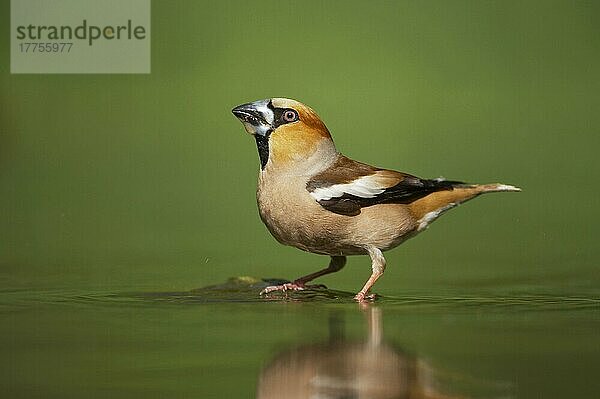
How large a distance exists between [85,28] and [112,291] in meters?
6.44

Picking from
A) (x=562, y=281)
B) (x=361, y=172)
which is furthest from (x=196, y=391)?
(x=562, y=281)

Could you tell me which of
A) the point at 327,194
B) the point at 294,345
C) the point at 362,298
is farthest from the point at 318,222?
the point at 294,345

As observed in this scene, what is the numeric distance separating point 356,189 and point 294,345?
1.48m

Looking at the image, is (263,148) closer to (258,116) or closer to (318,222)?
(258,116)

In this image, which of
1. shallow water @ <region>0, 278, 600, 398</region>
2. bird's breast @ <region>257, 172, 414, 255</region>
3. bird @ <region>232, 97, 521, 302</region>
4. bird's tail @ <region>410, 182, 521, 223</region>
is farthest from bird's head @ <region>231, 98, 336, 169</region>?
shallow water @ <region>0, 278, 600, 398</region>

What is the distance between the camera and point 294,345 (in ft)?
12.5

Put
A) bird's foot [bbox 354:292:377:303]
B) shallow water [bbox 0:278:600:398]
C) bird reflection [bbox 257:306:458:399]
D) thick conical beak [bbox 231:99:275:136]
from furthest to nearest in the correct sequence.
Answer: thick conical beak [bbox 231:99:275:136] < bird's foot [bbox 354:292:377:303] < shallow water [bbox 0:278:600:398] < bird reflection [bbox 257:306:458:399]

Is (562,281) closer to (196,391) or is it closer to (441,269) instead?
(441,269)

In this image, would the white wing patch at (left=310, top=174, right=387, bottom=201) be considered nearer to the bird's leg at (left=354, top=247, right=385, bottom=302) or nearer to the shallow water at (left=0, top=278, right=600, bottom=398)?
the bird's leg at (left=354, top=247, right=385, bottom=302)

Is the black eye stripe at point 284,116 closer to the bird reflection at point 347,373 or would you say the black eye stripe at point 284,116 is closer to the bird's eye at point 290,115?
the bird's eye at point 290,115

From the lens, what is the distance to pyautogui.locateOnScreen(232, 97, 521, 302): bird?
512 centimetres

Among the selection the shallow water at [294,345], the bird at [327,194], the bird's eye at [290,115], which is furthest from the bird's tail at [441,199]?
the bird's eye at [290,115]

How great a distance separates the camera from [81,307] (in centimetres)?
493

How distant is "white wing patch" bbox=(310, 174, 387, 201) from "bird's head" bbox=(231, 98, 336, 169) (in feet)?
0.66
